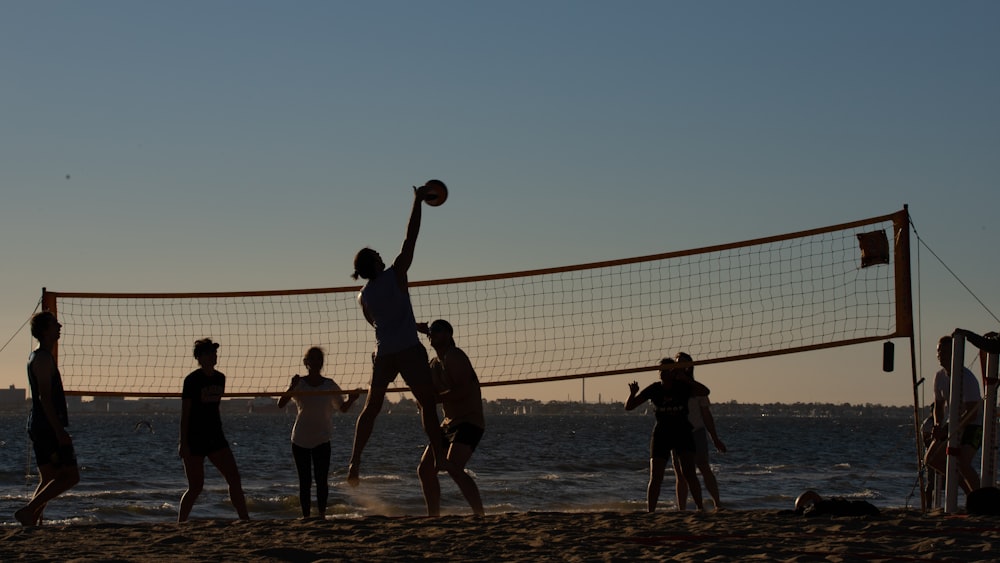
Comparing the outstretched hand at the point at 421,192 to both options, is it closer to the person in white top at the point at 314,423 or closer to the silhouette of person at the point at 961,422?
the person in white top at the point at 314,423

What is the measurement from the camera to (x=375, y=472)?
3072cm

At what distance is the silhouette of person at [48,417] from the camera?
7.39 meters

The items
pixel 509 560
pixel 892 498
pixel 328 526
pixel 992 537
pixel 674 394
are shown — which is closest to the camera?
pixel 509 560

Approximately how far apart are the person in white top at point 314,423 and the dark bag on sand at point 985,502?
13.4 feet

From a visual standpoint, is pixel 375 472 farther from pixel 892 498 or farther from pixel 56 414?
pixel 56 414

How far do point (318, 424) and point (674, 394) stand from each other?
104 inches

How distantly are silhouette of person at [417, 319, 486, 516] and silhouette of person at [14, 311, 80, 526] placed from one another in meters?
2.16

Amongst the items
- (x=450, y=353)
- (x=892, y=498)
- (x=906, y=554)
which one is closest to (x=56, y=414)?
(x=450, y=353)

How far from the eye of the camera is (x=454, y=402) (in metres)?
7.79

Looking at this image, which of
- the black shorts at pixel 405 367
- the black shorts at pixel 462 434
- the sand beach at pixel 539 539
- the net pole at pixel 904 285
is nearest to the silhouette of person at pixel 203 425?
the sand beach at pixel 539 539

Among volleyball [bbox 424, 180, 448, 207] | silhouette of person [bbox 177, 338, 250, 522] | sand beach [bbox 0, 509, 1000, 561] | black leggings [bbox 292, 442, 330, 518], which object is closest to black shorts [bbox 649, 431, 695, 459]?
sand beach [bbox 0, 509, 1000, 561]

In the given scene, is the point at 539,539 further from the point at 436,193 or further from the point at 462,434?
the point at 436,193

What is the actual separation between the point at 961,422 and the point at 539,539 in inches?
137

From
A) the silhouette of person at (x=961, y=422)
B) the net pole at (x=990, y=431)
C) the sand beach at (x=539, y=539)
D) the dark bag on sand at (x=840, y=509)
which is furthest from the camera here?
the silhouette of person at (x=961, y=422)
